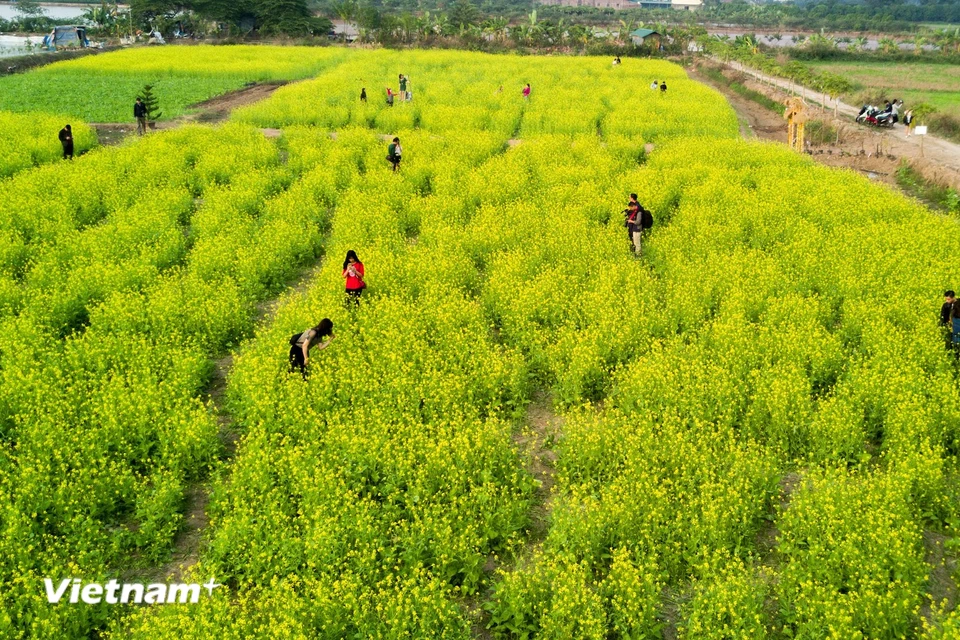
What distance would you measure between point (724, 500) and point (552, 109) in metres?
28.4

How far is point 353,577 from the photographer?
6.52 metres

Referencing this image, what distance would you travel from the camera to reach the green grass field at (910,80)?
44.1 m

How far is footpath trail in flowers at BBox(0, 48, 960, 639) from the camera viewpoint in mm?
6500

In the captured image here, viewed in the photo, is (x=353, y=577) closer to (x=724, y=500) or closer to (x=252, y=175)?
(x=724, y=500)

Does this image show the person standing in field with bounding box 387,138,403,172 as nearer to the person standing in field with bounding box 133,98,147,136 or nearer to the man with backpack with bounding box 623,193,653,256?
the man with backpack with bounding box 623,193,653,256

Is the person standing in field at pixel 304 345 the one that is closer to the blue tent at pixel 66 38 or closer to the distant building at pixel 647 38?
the blue tent at pixel 66 38

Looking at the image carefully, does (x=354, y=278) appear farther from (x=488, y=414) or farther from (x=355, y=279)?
(x=488, y=414)

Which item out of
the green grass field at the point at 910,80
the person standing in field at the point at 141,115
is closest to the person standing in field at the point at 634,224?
the person standing in field at the point at 141,115

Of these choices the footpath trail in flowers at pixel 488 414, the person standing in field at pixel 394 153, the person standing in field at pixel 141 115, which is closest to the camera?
the footpath trail in flowers at pixel 488 414

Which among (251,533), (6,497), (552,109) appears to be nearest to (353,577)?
(251,533)

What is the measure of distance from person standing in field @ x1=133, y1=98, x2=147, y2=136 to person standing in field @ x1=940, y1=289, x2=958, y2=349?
30.5 meters

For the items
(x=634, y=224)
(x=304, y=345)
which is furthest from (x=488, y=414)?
(x=634, y=224)

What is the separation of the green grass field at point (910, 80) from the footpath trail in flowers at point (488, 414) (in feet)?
100

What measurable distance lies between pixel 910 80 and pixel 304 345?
211ft
